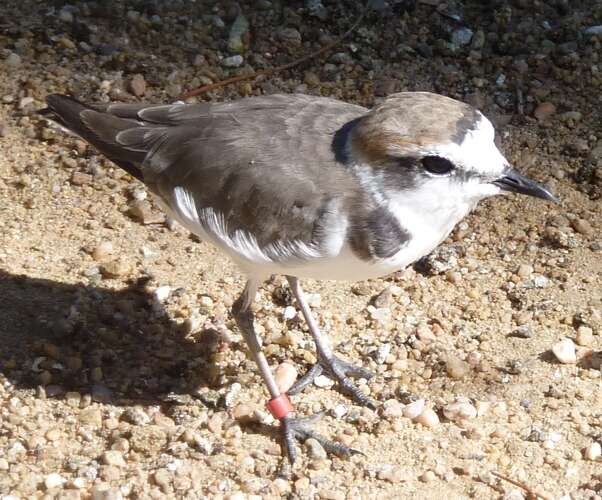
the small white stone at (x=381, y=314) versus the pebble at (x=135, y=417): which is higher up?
the small white stone at (x=381, y=314)

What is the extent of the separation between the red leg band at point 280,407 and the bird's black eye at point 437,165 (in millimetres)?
1522

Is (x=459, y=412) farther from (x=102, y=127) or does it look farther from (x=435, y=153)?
(x=102, y=127)

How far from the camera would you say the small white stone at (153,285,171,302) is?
605 cm

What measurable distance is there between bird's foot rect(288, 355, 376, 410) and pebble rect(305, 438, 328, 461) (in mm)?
416

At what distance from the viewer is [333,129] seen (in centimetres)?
507

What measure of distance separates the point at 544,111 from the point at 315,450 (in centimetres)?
300

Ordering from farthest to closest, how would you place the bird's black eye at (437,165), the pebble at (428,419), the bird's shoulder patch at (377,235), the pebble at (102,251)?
the pebble at (102,251) → the pebble at (428,419) → the bird's shoulder patch at (377,235) → the bird's black eye at (437,165)

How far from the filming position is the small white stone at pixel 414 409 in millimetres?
5371

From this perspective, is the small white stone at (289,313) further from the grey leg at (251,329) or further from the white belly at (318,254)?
the white belly at (318,254)

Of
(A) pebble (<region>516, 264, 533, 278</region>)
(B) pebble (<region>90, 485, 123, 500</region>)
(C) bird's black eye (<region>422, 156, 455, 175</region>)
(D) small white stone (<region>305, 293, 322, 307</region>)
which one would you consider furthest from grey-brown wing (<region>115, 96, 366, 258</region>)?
(A) pebble (<region>516, 264, 533, 278</region>)

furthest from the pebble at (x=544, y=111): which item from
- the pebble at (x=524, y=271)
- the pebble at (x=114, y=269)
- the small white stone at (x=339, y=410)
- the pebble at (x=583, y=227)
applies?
the pebble at (x=114, y=269)

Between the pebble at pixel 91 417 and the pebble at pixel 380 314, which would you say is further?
the pebble at pixel 380 314

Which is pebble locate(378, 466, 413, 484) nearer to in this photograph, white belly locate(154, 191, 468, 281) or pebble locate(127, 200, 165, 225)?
white belly locate(154, 191, 468, 281)

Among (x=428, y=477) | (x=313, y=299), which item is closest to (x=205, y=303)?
(x=313, y=299)
